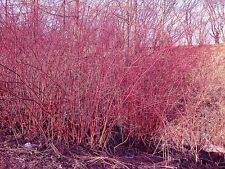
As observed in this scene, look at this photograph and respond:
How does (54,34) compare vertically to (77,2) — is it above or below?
below

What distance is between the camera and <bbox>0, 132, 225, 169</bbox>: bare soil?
12.1 feet

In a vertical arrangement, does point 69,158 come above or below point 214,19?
below

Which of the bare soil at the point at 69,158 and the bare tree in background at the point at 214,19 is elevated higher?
the bare tree in background at the point at 214,19

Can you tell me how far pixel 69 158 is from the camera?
3898 mm

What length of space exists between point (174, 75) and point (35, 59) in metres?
2.03

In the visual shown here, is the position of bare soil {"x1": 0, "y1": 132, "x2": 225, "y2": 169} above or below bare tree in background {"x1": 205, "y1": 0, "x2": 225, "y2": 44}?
below

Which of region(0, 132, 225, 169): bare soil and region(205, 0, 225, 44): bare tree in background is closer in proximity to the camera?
region(0, 132, 225, 169): bare soil

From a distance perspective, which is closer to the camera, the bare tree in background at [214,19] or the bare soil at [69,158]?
the bare soil at [69,158]

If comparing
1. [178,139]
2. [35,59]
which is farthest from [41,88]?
[178,139]

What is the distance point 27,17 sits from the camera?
4055mm

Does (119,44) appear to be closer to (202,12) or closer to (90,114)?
(90,114)

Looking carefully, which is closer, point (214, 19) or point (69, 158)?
point (69, 158)

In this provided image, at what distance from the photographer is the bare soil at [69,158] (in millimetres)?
3688

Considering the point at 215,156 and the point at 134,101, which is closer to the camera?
the point at 134,101
